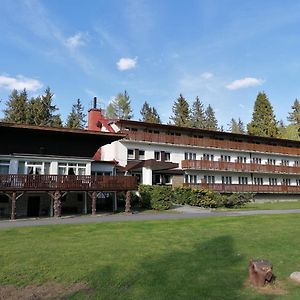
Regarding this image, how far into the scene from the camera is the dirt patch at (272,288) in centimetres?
934

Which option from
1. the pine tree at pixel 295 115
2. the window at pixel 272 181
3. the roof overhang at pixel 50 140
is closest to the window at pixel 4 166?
the roof overhang at pixel 50 140

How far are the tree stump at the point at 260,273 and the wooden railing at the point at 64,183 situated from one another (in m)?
20.6

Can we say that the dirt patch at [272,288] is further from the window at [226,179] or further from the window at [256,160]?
the window at [256,160]

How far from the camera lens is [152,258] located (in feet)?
42.0

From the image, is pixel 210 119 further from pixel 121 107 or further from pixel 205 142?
pixel 205 142

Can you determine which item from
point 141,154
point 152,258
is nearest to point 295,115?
point 141,154

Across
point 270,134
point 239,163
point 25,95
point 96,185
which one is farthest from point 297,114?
point 96,185

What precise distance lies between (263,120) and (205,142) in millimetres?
23558

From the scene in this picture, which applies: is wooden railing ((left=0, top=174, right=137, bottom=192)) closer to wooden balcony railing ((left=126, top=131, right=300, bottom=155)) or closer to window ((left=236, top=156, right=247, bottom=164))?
wooden balcony railing ((left=126, top=131, right=300, bottom=155))

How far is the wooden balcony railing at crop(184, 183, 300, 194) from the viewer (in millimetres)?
47747

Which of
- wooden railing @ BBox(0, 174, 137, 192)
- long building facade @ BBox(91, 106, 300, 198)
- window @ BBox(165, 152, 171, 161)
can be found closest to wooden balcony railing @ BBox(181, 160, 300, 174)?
long building facade @ BBox(91, 106, 300, 198)

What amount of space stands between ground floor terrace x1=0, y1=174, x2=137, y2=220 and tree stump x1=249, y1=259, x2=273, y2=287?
19.8 metres

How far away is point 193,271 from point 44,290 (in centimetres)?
426

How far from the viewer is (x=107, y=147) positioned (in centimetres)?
4631
